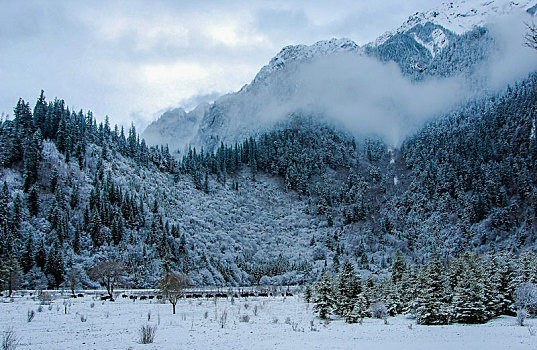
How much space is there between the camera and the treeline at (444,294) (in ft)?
118

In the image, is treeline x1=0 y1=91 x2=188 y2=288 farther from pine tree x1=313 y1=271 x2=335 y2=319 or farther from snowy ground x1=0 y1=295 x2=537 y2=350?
pine tree x1=313 y1=271 x2=335 y2=319

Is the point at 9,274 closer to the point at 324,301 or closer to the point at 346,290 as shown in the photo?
the point at 324,301

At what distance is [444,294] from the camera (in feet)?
124

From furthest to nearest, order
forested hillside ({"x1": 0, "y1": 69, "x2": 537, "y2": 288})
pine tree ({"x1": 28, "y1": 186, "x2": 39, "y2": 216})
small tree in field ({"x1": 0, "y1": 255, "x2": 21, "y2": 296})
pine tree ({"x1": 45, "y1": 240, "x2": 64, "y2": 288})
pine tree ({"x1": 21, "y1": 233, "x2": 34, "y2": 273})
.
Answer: forested hillside ({"x1": 0, "y1": 69, "x2": 537, "y2": 288}) < pine tree ({"x1": 28, "y1": 186, "x2": 39, "y2": 216}) < pine tree ({"x1": 45, "y1": 240, "x2": 64, "y2": 288}) < pine tree ({"x1": 21, "y1": 233, "x2": 34, "y2": 273}) < small tree in field ({"x1": 0, "y1": 255, "x2": 21, "y2": 296})

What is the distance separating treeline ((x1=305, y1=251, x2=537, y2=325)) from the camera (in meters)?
35.8

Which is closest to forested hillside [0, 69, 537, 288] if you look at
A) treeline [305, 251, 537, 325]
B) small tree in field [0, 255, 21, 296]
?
small tree in field [0, 255, 21, 296]

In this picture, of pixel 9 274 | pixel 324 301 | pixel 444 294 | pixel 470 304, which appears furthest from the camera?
pixel 9 274

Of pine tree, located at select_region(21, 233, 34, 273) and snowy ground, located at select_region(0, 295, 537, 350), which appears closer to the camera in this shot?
snowy ground, located at select_region(0, 295, 537, 350)

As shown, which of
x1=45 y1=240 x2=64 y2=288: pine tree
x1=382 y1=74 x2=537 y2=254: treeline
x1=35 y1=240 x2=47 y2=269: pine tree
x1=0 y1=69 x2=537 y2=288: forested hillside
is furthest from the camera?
x1=382 y1=74 x2=537 y2=254: treeline

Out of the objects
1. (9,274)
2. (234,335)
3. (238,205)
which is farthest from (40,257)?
(238,205)

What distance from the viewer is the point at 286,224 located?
157500 mm

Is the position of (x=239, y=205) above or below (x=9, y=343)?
above

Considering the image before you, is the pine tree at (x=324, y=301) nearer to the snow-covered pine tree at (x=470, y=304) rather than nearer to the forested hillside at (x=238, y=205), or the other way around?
the snow-covered pine tree at (x=470, y=304)

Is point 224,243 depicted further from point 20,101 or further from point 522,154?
point 522,154
